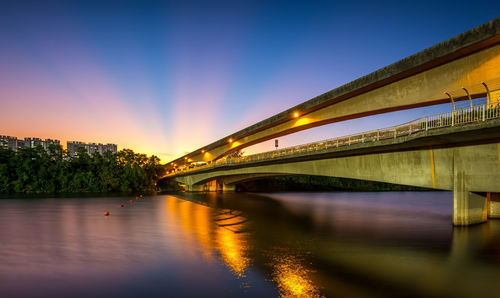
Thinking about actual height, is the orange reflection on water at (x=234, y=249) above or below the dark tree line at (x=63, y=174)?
below

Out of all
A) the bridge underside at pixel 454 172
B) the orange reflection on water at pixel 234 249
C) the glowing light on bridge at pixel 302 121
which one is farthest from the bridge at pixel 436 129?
the orange reflection on water at pixel 234 249

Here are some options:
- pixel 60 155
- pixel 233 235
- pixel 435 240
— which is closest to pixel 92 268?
pixel 233 235

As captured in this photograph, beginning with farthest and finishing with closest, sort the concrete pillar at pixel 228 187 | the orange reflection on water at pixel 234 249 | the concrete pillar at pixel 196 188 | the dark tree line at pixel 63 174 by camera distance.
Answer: the concrete pillar at pixel 228 187
the concrete pillar at pixel 196 188
the dark tree line at pixel 63 174
the orange reflection on water at pixel 234 249

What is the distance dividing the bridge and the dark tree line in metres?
70.0

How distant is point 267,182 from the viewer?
3863 inches

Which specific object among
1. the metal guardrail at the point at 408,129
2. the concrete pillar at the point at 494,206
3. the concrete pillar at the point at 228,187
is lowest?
the concrete pillar at the point at 228,187

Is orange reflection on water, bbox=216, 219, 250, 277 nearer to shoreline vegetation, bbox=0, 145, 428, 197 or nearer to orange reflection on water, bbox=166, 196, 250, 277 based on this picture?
→ orange reflection on water, bbox=166, 196, 250, 277

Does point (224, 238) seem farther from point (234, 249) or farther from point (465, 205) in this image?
point (465, 205)

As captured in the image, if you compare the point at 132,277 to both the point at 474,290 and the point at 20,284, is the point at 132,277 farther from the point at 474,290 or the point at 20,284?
the point at 474,290

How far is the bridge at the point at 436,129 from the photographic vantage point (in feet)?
52.6

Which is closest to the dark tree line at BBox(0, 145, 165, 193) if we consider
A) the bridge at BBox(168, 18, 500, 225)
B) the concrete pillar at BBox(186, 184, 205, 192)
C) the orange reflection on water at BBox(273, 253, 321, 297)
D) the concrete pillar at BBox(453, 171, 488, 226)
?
the concrete pillar at BBox(186, 184, 205, 192)

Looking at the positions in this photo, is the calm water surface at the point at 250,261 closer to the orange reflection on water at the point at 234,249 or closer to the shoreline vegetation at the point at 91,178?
the orange reflection on water at the point at 234,249

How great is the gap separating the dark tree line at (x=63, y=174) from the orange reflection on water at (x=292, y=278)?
259 feet

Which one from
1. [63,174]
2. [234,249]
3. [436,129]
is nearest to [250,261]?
[234,249]
